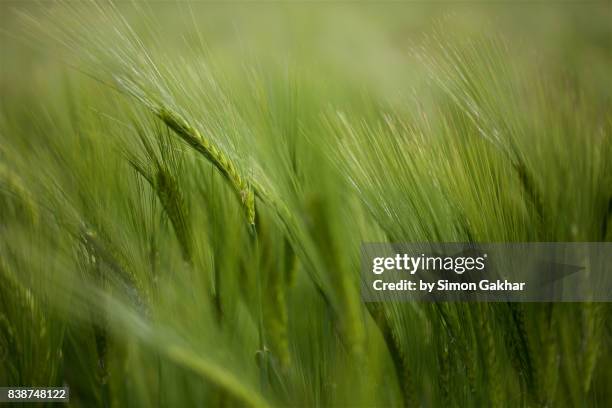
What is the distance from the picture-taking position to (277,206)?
0.72 metres

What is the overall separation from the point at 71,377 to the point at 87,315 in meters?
0.13

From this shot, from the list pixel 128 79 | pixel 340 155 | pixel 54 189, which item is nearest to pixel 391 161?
pixel 340 155

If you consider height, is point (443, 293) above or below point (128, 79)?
below

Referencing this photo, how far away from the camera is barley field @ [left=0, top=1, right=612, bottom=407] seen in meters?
0.73

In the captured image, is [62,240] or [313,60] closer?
[62,240]

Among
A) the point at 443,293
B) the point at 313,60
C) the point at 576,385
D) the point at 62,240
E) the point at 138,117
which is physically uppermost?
the point at 313,60

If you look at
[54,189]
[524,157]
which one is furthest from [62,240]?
[524,157]

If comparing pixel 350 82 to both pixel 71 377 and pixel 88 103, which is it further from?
pixel 71 377

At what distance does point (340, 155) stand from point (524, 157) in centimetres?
23

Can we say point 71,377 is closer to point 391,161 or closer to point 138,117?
point 138,117

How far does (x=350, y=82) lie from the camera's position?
931mm

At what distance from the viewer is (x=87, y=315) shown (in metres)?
0.80

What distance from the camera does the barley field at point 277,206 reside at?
2.38ft

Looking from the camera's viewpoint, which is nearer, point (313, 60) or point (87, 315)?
point (87, 315)
